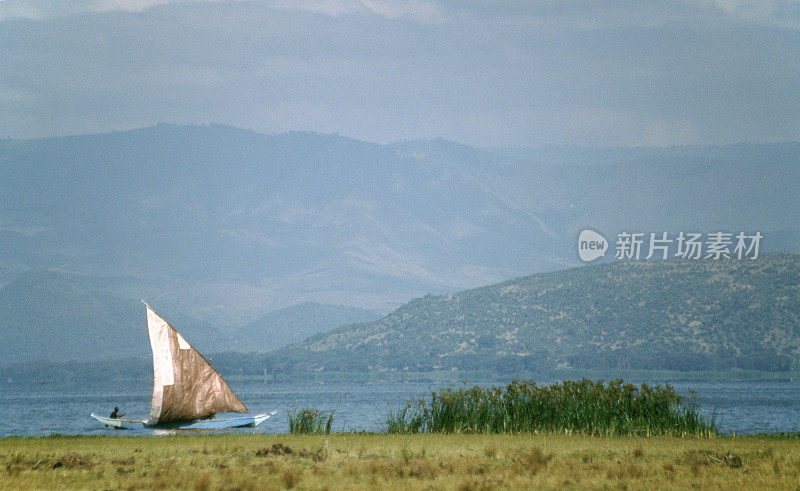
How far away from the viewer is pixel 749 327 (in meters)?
184

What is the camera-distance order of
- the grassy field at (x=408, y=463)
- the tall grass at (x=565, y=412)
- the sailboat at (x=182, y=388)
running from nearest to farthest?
the grassy field at (x=408, y=463)
the tall grass at (x=565, y=412)
the sailboat at (x=182, y=388)

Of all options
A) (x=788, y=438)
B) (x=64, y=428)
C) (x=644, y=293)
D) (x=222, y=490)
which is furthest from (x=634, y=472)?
(x=644, y=293)

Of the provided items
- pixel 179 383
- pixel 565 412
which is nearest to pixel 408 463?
pixel 565 412

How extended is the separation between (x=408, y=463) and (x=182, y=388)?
18.8 m

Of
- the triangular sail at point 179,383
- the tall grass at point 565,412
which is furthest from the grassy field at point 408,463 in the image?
the triangular sail at point 179,383

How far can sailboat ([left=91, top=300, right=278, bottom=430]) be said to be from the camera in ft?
127

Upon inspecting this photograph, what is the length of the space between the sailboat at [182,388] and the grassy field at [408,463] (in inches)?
391

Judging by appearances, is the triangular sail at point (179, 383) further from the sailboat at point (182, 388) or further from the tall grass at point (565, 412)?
the tall grass at point (565, 412)

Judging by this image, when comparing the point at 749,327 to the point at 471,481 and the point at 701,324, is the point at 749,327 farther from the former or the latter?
the point at 471,481

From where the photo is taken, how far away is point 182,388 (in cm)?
3916

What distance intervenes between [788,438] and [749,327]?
163197 mm

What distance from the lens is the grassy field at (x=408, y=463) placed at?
19719 mm

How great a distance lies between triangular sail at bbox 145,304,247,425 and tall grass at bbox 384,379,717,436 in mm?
Answer: 9815

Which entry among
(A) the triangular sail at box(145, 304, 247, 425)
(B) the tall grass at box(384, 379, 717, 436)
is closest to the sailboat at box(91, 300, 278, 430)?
(A) the triangular sail at box(145, 304, 247, 425)
